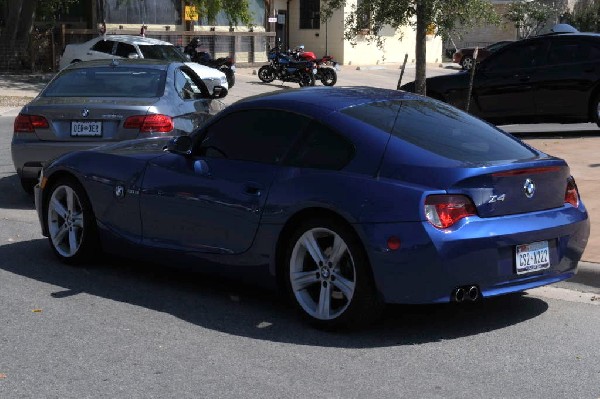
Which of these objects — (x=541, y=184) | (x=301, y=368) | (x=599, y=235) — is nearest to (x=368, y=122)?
(x=541, y=184)

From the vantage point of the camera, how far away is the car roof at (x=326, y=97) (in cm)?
693

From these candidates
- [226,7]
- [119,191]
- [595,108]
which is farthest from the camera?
[226,7]

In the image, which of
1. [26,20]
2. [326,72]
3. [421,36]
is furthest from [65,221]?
[26,20]

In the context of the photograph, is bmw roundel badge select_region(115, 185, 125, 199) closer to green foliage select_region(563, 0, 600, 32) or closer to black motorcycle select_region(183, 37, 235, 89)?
black motorcycle select_region(183, 37, 235, 89)

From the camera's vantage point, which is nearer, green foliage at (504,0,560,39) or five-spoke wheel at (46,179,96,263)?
five-spoke wheel at (46,179,96,263)

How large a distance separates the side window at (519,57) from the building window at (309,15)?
25787mm

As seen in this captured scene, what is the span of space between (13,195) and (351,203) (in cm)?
662

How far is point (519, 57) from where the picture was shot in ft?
55.7

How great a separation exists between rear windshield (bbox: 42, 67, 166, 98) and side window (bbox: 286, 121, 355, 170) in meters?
4.59

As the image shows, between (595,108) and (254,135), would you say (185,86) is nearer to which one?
(254,135)

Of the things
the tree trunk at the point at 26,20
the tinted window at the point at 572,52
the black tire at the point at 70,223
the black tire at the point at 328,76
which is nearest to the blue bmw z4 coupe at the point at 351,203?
the black tire at the point at 70,223

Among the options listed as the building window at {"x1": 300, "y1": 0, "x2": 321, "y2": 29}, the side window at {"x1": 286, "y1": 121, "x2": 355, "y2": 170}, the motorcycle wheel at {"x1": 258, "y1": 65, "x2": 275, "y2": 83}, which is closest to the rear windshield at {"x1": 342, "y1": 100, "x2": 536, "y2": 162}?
the side window at {"x1": 286, "y1": 121, "x2": 355, "y2": 170}

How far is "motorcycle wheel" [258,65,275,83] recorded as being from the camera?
32.1 metres

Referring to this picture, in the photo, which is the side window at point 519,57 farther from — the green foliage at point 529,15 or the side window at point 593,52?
the green foliage at point 529,15
